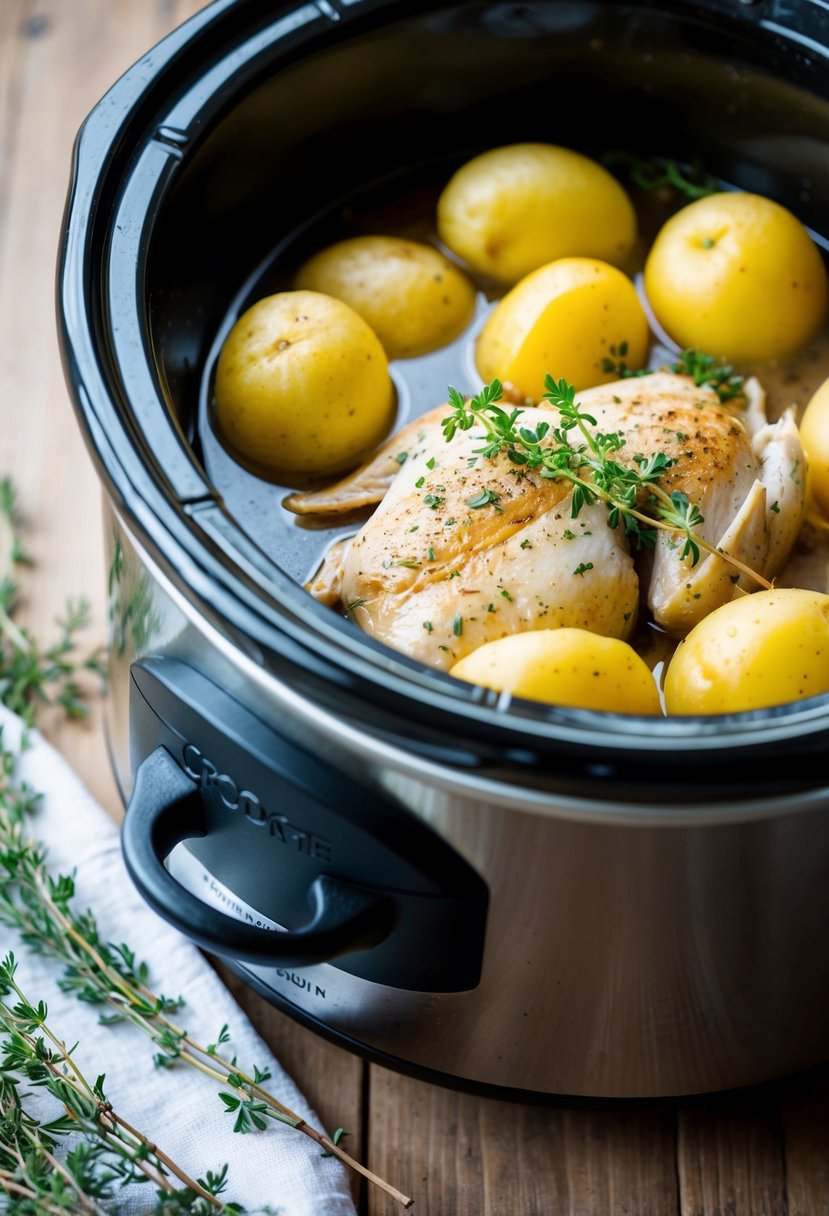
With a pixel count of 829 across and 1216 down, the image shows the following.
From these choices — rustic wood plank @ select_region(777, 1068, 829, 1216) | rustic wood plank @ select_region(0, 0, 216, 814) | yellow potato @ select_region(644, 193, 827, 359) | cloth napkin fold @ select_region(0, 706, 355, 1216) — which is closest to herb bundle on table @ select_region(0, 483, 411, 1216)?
cloth napkin fold @ select_region(0, 706, 355, 1216)

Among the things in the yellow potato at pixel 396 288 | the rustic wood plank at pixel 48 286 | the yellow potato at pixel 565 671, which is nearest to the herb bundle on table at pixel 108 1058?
the rustic wood plank at pixel 48 286

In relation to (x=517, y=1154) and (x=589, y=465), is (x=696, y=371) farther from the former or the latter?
(x=517, y=1154)

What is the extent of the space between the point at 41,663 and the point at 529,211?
795 mm

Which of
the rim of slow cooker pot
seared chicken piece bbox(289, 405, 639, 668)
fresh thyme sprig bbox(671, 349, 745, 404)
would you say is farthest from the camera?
fresh thyme sprig bbox(671, 349, 745, 404)

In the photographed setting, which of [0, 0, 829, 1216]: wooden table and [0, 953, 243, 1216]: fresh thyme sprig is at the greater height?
[0, 953, 243, 1216]: fresh thyme sprig

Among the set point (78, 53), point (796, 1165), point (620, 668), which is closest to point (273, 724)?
point (620, 668)

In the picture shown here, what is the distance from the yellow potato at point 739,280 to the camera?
1.32 metres

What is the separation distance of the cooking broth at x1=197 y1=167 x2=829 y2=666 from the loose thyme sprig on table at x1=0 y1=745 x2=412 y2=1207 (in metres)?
0.41

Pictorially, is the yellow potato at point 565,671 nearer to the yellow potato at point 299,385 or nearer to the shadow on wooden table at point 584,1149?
the yellow potato at point 299,385

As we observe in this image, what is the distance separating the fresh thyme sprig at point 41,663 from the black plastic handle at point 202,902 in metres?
0.53

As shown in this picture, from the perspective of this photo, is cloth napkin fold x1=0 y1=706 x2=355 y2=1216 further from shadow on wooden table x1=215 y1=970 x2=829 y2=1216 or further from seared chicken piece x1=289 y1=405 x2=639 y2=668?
seared chicken piece x1=289 y1=405 x2=639 y2=668

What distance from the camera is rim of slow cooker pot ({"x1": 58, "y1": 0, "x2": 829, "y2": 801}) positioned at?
2.75 feet

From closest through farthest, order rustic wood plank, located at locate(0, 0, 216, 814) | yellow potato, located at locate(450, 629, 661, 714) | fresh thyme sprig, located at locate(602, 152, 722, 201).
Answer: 1. yellow potato, located at locate(450, 629, 661, 714)
2. fresh thyme sprig, located at locate(602, 152, 722, 201)
3. rustic wood plank, located at locate(0, 0, 216, 814)

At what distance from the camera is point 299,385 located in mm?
1224
